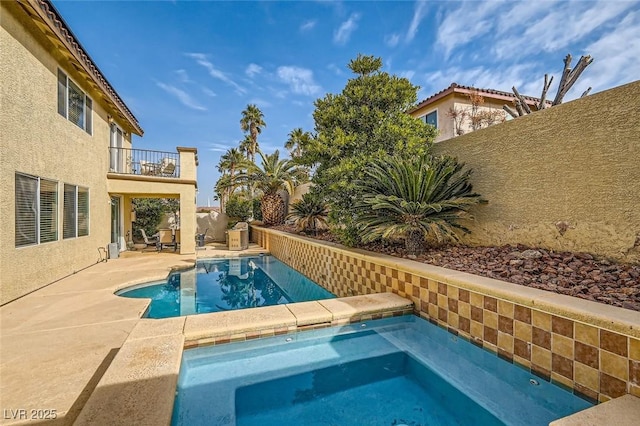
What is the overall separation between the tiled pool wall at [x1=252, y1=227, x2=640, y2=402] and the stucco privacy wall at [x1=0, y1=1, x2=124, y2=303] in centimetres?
744

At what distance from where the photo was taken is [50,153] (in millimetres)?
7238

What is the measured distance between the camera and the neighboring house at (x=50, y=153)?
227 inches

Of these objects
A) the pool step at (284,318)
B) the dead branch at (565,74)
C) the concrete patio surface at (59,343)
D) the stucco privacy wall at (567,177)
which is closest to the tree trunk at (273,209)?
the concrete patio surface at (59,343)

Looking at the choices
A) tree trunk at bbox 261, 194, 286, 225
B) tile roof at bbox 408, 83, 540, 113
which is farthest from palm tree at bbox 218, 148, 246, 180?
tile roof at bbox 408, 83, 540, 113

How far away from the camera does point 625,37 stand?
6.65 m

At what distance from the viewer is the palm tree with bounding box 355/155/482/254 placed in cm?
550

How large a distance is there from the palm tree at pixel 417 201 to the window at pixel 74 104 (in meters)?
8.72

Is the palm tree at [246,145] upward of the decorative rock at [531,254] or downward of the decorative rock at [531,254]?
upward

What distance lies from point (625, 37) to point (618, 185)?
539cm

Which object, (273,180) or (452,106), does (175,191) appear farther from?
(452,106)

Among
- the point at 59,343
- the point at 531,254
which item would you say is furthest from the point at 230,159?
the point at 531,254

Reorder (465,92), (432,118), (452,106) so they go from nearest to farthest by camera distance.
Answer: (465,92) < (452,106) < (432,118)

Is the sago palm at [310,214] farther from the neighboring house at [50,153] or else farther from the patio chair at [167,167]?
the neighboring house at [50,153]

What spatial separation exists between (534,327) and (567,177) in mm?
2946
